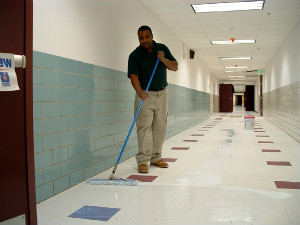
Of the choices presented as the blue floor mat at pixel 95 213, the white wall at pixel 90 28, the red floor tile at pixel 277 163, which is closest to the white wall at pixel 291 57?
the red floor tile at pixel 277 163

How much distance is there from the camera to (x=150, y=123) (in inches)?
120

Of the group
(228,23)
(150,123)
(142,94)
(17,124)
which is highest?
(228,23)

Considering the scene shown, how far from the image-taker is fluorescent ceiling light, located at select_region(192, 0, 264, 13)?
4520mm

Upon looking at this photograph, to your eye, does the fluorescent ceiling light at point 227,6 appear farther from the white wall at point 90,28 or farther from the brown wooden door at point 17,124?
the brown wooden door at point 17,124

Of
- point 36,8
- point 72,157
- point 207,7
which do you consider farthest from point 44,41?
point 207,7

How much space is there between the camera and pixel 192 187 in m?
2.43

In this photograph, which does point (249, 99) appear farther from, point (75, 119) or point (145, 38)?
point (75, 119)

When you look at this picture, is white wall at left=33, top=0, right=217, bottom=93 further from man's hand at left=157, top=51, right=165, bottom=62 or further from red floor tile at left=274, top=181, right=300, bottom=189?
red floor tile at left=274, top=181, right=300, bottom=189

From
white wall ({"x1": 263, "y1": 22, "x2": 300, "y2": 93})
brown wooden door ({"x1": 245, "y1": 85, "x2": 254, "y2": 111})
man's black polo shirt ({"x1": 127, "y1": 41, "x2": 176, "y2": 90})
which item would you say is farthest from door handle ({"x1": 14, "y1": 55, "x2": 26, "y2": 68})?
brown wooden door ({"x1": 245, "y1": 85, "x2": 254, "y2": 111})

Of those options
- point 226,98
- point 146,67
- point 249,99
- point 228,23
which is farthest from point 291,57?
point 249,99

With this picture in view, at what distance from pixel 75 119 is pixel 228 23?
3929 mm

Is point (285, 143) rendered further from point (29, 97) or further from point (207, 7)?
point (29, 97)

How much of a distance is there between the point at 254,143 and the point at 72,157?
3.19 metres

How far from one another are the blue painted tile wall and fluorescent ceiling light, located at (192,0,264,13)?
5.99 feet
